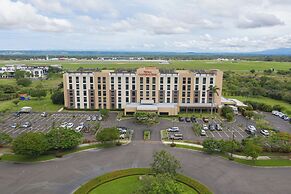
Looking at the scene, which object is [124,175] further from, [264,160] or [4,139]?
[4,139]

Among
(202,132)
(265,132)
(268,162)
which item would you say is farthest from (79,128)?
(265,132)

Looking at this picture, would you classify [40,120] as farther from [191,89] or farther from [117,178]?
[191,89]

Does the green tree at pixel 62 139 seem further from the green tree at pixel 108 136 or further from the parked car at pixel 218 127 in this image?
the parked car at pixel 218 127

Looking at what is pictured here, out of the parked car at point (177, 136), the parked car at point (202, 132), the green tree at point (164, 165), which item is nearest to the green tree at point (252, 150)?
the parked car at point (202, 132)

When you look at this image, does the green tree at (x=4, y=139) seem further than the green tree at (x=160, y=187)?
Yes

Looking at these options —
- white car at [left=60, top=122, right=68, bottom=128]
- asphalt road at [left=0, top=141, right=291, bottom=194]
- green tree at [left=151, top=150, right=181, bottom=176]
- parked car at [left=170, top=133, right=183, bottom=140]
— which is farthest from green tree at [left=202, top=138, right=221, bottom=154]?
white car at [left=60, top=122, right=68, bottom=128]

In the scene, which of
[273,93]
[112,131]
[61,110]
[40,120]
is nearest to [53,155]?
[112,131]
